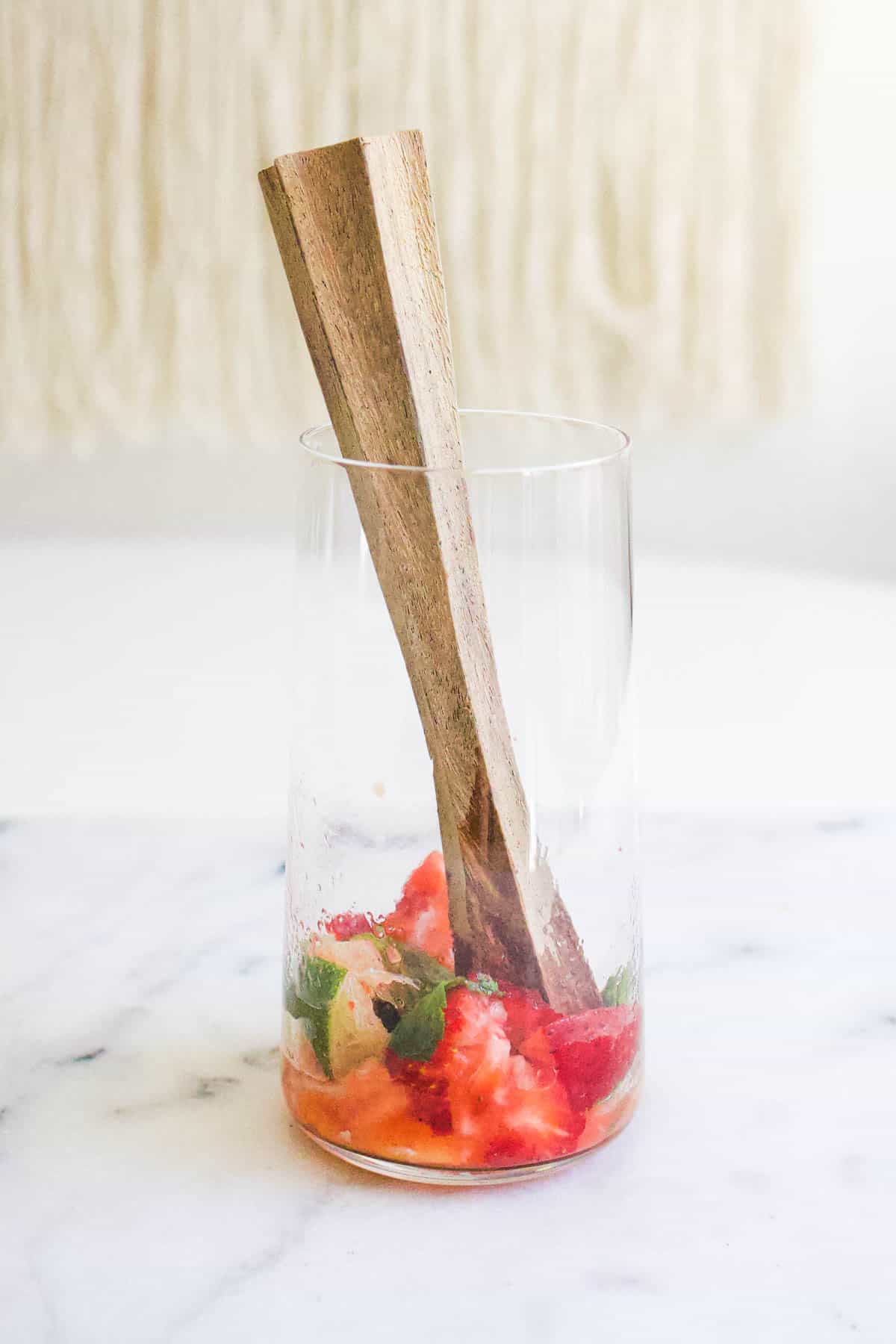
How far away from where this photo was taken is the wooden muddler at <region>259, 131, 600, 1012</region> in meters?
0.40

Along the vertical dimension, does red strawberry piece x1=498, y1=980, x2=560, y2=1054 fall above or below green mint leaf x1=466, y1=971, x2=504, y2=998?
below

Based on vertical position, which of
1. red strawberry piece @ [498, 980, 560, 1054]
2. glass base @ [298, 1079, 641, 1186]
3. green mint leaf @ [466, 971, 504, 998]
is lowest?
glass base @ [298, 1079, 641, 1186]

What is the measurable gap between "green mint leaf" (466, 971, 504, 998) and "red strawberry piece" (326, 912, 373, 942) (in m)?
0.04

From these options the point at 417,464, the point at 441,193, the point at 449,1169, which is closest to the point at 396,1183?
the point at 449,1169

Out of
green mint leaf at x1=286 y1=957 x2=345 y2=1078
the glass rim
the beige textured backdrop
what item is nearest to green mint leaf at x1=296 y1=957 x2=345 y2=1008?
green mint leaf at x1=286 y1=957 x2=345 y2=1078

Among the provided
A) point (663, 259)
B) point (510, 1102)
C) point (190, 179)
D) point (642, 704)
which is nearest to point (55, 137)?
point (190, 179)

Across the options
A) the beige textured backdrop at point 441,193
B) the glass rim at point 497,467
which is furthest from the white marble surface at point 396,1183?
the beige textured backdrop at point 441,193

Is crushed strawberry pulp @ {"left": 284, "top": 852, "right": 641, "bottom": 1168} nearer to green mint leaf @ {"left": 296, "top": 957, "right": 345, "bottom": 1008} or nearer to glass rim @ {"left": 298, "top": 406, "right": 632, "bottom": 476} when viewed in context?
green mint leaf @ {"left": 296, "top": 957, "right": 345, "bottom": 1008}

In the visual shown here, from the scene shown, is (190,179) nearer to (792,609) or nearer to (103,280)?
(103,280)

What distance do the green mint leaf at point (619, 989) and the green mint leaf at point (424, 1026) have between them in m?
0.05

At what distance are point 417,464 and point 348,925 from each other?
0.13 m

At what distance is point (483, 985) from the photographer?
427mm

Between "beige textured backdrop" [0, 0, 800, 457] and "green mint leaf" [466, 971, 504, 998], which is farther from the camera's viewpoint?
"beige textured backdrop" [0, 0, 800, 457]

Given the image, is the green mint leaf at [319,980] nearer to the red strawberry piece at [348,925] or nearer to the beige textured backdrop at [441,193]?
the red strawberry piece at [348,925]
